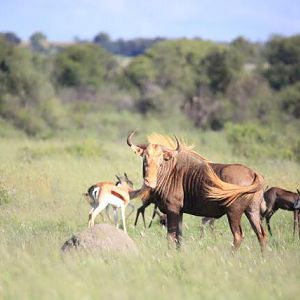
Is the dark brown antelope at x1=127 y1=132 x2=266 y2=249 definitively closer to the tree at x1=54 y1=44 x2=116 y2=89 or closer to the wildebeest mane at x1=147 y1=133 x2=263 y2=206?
the wildebeest mane at x1=147 y1=133 x2=263 y2=206

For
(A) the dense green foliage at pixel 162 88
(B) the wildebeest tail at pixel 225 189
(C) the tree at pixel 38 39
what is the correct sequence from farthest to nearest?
(C) the tree at pixel 38 39, (A) the dense green foliage at pixel 162 88, (B) the wildebeest tail at pixel 225 189

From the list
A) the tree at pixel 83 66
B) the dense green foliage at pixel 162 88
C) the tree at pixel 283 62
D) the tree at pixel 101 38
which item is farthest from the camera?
the tree at pixel 101 38

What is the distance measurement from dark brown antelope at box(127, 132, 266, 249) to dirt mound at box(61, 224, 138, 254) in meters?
0.88

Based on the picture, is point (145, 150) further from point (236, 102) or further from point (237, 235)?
point (236, 102)

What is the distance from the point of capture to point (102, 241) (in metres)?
8.91

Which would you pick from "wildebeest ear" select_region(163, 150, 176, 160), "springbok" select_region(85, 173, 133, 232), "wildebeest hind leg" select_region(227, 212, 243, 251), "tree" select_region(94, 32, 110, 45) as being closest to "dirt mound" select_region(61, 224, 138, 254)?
"wildebeest ear" select_region(163, 150, 176, 160)

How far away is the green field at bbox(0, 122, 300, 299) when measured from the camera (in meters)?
6.86

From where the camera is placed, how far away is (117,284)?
7055mm

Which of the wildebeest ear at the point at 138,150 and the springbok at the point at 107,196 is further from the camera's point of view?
the springbok at the point at 107,196

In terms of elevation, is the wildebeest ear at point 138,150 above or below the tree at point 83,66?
above

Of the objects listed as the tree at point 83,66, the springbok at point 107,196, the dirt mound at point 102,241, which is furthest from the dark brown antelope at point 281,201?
the tree at point 83,66

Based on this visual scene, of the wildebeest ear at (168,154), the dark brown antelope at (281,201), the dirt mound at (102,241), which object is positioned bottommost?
the dark brown antelope at (281,201)

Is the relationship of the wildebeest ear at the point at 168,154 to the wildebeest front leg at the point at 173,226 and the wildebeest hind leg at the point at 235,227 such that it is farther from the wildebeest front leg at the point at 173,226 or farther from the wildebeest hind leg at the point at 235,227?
the wildebeest hind leg at the point at 235,227

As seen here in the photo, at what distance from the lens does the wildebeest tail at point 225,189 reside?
31.5 feet
